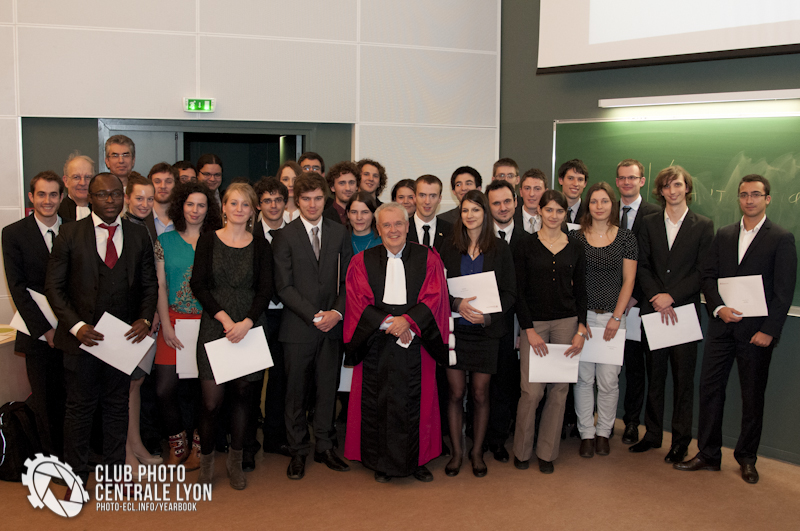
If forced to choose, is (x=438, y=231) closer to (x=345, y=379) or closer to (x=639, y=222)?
(x=345, y=379)

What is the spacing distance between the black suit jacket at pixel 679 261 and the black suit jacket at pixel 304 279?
2.15 metres

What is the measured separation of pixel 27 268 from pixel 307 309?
1604mm

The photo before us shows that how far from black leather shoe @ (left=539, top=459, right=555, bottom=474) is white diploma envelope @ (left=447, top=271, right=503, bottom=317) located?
109 centimetres

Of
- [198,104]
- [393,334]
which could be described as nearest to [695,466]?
[393,334]

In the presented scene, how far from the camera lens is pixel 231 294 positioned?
3.51 m

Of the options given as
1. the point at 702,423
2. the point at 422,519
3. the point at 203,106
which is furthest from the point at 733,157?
the point at 203,106

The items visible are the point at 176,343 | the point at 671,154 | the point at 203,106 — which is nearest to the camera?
the point at 176,343

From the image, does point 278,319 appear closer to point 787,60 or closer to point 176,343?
point 176,343

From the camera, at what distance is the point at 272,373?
4.04 meters

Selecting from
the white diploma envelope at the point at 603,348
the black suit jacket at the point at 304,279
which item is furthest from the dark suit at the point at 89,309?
the white diploma envelope at the point at 603,348

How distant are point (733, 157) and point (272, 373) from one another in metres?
3.79

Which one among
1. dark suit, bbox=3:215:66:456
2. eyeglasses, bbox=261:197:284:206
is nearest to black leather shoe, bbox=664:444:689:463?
eyeglasses, bbox=261:197:284:206

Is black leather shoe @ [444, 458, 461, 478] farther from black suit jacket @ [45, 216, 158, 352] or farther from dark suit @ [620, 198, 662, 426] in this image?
black suit jacket @ [45, 216, 158, 352]

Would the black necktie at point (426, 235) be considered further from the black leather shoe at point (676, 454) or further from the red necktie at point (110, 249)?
the black leather shoe at point (676, 454)
